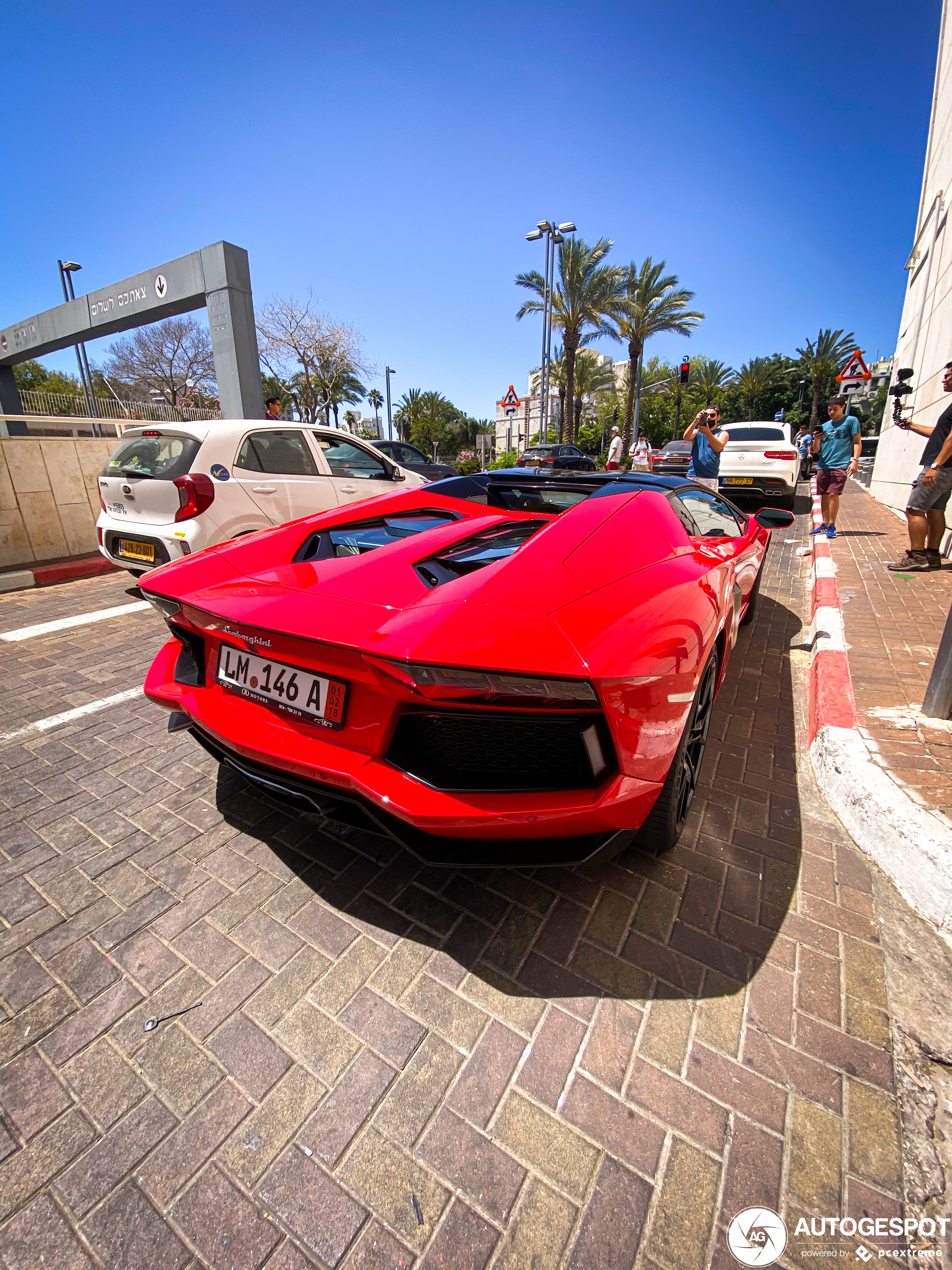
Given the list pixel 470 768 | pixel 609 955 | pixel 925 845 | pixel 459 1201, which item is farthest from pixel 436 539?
pixel 925 845

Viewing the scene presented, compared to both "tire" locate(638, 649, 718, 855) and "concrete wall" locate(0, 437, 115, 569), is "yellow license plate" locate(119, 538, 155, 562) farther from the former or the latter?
"tire" locate(638, 649, 718, 855)

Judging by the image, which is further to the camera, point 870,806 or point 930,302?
point 930,302

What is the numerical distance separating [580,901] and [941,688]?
2.29 m

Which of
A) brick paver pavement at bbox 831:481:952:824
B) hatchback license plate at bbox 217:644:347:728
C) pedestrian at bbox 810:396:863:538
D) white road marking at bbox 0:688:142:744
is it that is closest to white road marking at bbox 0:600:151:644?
white road marking at bbox 0:688:142:744

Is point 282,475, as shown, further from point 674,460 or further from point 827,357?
point 827,357

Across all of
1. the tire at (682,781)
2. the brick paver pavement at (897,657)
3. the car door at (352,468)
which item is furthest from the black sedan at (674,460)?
the tire at (682,781)

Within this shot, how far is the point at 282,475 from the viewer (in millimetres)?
5379

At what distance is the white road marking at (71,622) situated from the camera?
454 centimetres

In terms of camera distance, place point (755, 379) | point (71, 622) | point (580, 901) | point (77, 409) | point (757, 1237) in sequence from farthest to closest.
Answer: point (755, 379), point (77, 409), point (71, 622), point (580, 901), point (757, 1237)

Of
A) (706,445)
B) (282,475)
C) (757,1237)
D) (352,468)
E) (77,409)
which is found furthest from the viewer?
(77,409)

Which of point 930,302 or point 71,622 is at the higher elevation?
point 930,302

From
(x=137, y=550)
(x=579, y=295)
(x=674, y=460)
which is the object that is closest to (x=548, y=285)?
(x=579, y=295)

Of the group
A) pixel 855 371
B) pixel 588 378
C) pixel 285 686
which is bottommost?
pixel 285 686

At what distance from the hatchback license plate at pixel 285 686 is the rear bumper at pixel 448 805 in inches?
2.5
